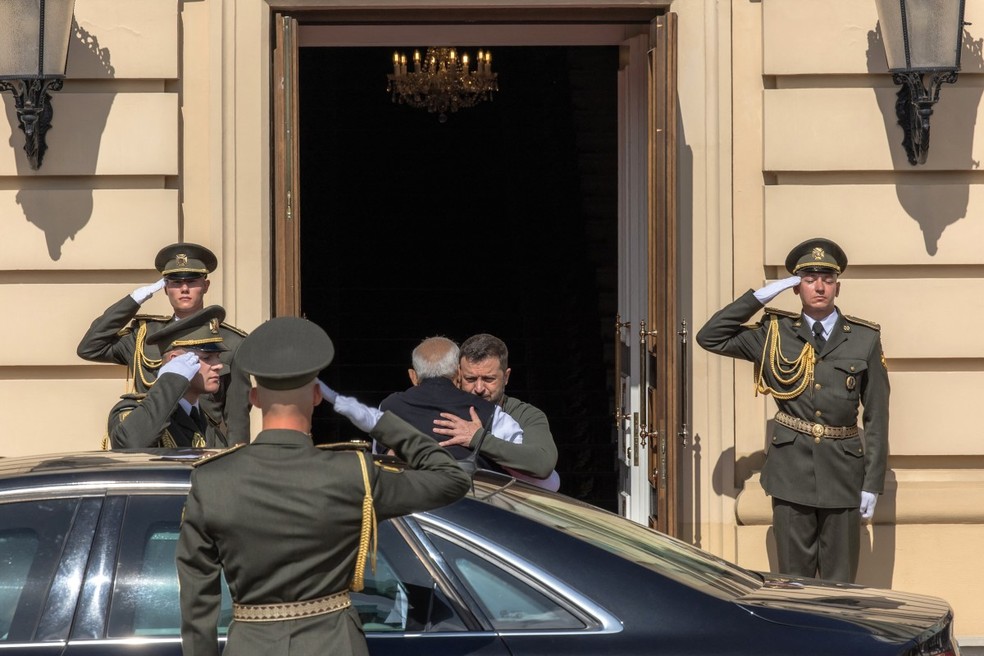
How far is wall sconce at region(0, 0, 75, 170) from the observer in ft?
21.9

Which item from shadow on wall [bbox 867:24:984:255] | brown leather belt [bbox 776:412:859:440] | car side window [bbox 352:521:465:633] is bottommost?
car side window [bbox 352:521:465:633]

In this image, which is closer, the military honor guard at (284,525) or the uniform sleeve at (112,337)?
the military honor guard at (284,525)

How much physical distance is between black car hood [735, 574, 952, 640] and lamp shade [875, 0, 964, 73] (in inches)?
134

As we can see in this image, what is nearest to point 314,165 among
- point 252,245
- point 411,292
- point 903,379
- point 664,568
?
point 411,292

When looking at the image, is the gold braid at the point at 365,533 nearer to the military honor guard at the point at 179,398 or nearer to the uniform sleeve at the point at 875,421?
the military honor guard at the point at 179,398

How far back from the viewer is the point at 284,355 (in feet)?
10.6

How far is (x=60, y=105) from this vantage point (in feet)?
23.2

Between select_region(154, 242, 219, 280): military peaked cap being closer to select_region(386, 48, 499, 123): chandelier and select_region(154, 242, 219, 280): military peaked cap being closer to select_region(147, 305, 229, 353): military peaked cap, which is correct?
select_region(147, 305, 229, 353): military peaked cap

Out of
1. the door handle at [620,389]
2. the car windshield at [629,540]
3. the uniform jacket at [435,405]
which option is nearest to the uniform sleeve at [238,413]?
the uniform jacket at [435,405]

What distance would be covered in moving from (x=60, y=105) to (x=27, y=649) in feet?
13.7

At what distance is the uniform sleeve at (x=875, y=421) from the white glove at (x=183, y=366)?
10.2ft

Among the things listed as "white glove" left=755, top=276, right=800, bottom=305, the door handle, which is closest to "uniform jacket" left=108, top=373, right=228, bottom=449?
"white glove" left=755, top=276, right=800, bottom=305

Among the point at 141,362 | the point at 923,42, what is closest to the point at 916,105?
the point at 923,42

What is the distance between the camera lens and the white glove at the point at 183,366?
5.14 meters
